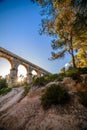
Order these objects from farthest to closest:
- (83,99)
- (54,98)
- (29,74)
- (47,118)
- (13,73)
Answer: (29,74)
(13,73)
(54,98)
(83,99)
(47,118)

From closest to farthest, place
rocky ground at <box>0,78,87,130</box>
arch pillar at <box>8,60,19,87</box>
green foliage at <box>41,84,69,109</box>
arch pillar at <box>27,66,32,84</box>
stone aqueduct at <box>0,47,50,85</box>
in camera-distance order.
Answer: rocky ground at <box>0,78,87,130</box> → green foliage at <box>41,84,69,109</box> → stone aqueduct at <box>0,47,50,85</box> → arch pillar at <box>8,60,19,87</box> → arch pillar at <box>27,66,32,84</box>

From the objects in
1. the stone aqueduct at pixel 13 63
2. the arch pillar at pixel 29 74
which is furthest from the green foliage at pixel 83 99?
the arch pillar at pixel 29 74

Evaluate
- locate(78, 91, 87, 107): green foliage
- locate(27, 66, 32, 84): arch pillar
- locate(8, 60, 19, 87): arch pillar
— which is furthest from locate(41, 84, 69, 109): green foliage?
locate(27, 66, 32, 84): arch pillar

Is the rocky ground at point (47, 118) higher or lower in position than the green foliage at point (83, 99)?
lower

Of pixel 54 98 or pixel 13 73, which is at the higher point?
pixel 13 73

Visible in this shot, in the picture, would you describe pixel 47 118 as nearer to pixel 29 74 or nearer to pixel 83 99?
pixel 83 99

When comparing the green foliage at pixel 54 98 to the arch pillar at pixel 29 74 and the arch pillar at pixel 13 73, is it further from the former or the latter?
the arch pillar at pixel 29 74

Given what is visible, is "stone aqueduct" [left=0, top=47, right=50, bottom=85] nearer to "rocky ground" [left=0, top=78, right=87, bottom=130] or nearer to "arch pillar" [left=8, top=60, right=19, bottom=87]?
"arch pillar" [left=8, top=60, right=19, bottom=87]

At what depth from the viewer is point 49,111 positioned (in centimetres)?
629

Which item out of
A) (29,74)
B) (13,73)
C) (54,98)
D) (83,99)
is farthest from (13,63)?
(83,99)

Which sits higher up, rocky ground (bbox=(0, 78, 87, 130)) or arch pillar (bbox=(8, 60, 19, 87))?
arch pillar (bbox=(8, 60, 19, 87))

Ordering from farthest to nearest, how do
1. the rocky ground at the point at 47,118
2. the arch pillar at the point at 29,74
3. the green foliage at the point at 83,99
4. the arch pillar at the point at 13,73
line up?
the arch pillar at the point at 29,74 < the arch pillar at the point at 13,73 < the green foliage at the point at 83,99 < the rocky ground at the point at 47,118

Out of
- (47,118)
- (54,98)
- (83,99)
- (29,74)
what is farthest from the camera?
(29,74)

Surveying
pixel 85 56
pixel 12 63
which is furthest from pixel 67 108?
pixel 12 63
